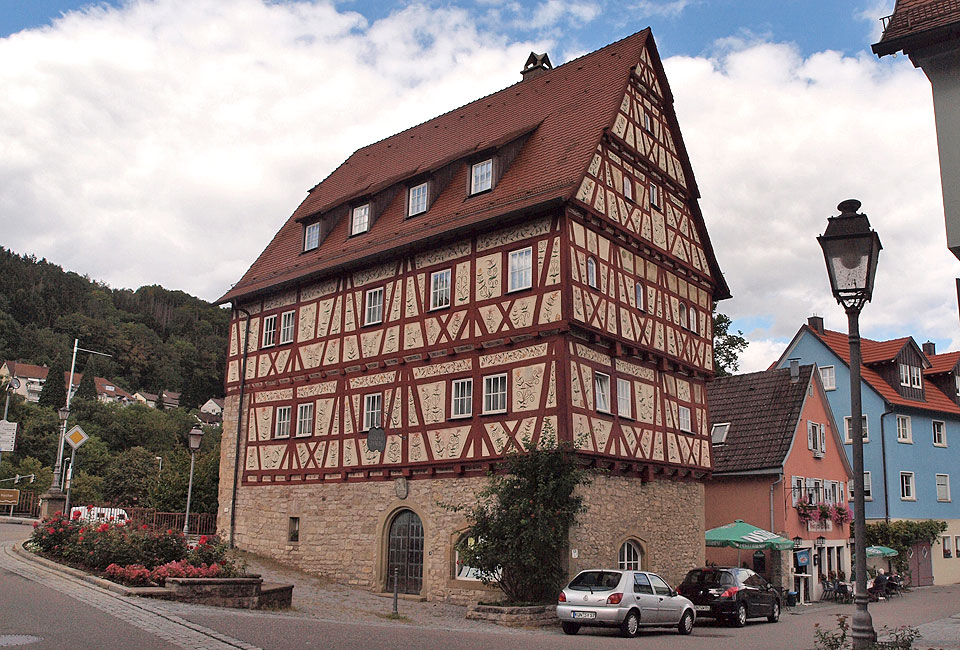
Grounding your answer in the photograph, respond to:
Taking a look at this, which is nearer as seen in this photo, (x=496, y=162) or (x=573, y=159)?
(x=573, y=159)

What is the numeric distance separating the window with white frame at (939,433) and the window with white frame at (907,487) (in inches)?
139

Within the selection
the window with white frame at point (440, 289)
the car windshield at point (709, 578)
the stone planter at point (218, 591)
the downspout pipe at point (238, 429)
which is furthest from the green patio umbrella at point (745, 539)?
the stone planter at point (218, 591)

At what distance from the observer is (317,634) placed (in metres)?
13.1

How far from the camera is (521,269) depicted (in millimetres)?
23141

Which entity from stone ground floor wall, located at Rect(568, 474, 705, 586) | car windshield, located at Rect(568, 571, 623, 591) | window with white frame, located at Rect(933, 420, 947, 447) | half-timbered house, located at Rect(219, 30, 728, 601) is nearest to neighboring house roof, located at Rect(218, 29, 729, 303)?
half-timbered house, located at Rect(219, 30, 728, 601)

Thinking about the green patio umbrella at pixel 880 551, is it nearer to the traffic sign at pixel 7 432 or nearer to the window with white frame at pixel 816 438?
the window with white frame at pixel 816 438

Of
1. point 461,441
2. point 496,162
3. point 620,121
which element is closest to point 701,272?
point 620,121

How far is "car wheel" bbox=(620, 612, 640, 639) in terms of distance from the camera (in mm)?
17438

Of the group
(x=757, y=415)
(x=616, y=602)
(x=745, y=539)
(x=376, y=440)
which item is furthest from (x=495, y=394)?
(x=757, y=415)

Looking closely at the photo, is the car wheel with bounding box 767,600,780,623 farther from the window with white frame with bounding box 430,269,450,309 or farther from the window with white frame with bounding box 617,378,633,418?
the window with white frame with bounding box 430,269,450,309

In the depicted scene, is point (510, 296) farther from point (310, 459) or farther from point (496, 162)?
point (310, 459)

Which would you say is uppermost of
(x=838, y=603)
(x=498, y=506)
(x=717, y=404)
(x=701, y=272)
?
(x=701, y=272)

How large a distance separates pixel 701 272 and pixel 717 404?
9540mm

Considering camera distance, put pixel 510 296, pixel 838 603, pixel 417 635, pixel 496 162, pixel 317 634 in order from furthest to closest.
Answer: pixel 838 603, pixel 496 162, pixel 510 296, pixel 417 635, pixel 317 634
